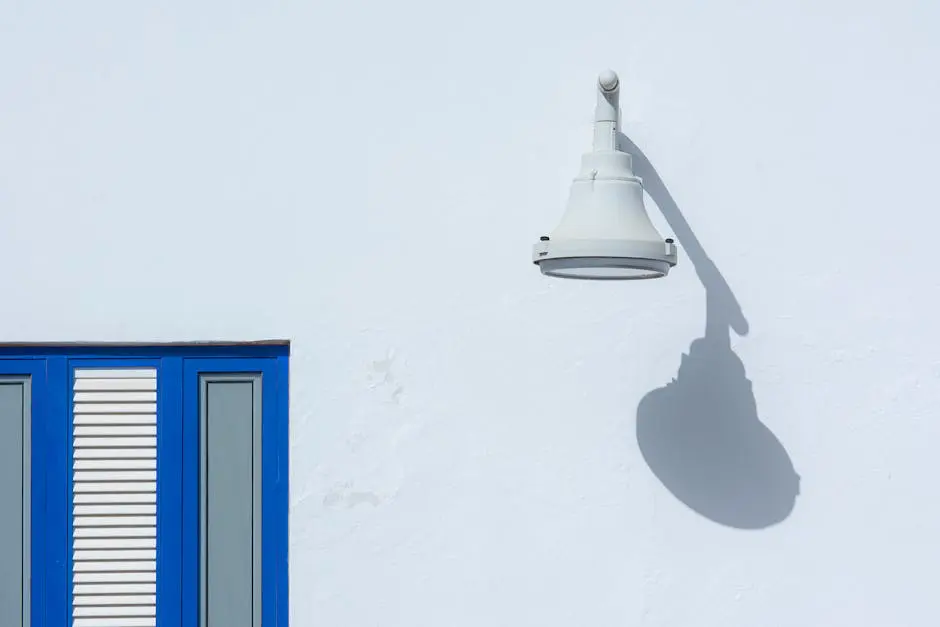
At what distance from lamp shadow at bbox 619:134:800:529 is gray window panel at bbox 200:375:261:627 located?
1036 millimetres

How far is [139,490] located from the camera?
8.68 feet

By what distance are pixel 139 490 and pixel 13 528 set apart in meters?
0.34

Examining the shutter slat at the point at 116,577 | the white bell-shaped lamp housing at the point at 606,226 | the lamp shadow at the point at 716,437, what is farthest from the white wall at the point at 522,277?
the shutter slat at the point at 116,577

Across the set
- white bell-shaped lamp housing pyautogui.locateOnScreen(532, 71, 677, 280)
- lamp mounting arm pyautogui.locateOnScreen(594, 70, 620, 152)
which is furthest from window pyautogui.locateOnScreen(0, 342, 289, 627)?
lamp mounting arm pyautogui.locateOnScreen(594, 70, 620, 152)

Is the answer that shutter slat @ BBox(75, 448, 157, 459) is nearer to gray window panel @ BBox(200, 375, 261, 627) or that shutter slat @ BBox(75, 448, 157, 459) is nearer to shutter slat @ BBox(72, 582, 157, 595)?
gray window panel @ BBox(200, 375, 261, 627)

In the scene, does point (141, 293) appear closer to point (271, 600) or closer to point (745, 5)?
point (271, 600)

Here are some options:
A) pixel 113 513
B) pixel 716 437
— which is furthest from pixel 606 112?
pixel 113 513

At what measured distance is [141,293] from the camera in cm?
264

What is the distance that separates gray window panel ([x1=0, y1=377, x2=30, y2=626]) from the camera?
8.66 ft

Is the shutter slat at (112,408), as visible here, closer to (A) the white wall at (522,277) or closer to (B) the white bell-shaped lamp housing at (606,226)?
(A) the white wall at (522,277)

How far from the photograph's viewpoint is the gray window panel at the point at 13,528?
264cm

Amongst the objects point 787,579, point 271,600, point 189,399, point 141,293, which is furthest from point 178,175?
point 787,579

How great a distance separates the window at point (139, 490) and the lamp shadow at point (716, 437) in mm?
1002

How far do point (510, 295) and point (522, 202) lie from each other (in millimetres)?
248
